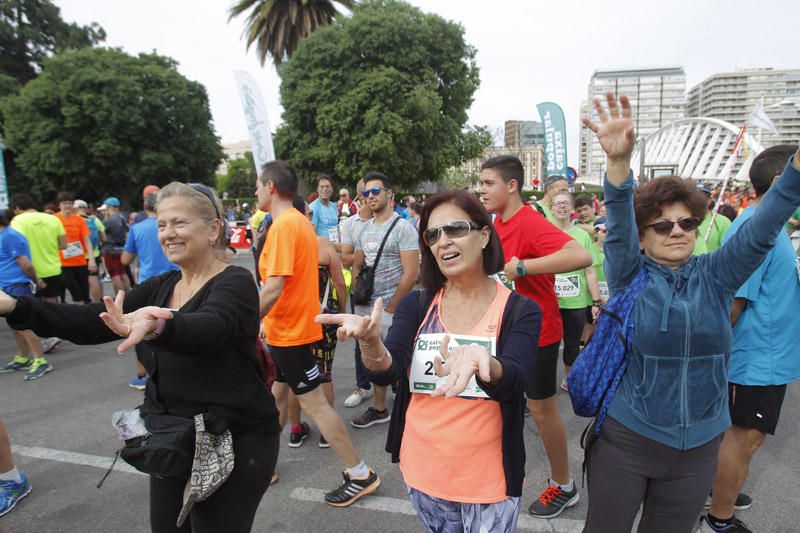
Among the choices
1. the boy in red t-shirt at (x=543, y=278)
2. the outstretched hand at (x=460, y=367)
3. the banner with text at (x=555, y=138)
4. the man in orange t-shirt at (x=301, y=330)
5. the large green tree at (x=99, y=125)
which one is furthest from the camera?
the large green tree at (x=99, y=125)

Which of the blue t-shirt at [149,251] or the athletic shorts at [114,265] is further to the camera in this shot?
the athletic shorts at [114,265]

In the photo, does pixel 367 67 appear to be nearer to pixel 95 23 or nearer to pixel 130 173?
pixel 130 173

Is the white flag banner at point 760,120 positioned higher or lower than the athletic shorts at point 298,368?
higher

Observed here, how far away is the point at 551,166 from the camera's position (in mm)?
15148

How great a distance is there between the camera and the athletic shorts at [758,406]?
249 cm

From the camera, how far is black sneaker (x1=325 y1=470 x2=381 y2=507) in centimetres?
312

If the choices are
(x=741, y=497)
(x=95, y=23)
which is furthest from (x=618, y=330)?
(x=95, y=23)

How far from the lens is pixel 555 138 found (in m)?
15.3

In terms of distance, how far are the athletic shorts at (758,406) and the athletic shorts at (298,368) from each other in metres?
2.42

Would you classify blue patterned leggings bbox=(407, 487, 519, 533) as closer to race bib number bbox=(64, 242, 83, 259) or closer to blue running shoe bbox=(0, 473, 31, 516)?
blue running shoe bbox=(0, 473, 31, 516)

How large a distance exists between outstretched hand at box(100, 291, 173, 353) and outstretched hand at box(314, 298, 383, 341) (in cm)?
54

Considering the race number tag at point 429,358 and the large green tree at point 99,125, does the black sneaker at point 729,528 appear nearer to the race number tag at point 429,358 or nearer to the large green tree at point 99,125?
the race number tag at point 429,358

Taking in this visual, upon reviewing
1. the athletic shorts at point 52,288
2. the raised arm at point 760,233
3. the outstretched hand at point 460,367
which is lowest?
the athletic shorts at point 52,288

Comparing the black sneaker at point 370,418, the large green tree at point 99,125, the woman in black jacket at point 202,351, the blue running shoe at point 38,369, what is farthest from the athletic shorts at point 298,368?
the large green tree at point 99,125
